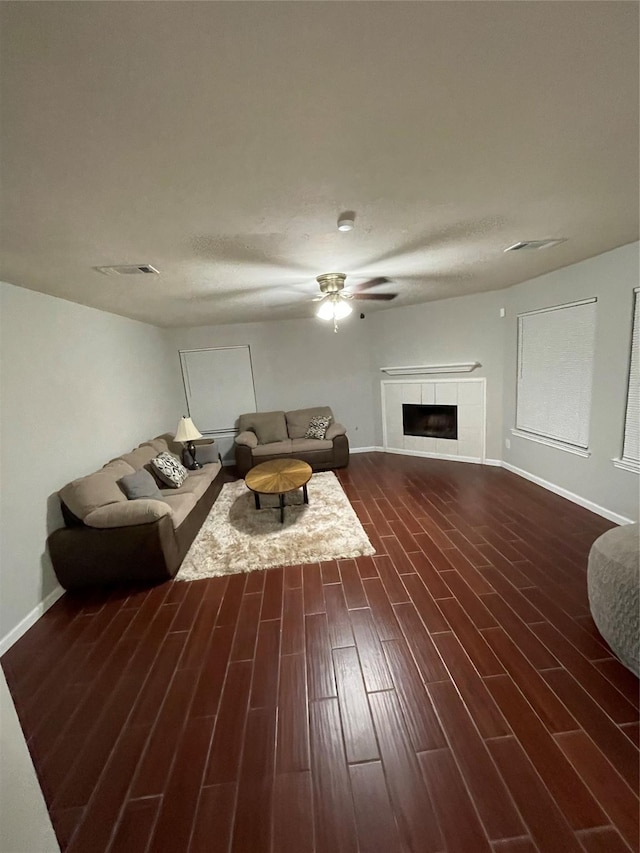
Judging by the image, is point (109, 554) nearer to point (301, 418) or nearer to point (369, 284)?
point (369, 284)

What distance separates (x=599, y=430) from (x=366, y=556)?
8.14ft

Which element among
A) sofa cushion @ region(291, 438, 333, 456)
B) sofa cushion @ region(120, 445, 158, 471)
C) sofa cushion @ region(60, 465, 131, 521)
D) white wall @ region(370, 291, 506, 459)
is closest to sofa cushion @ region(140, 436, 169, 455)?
sofa cushion @ region(120, 445, 158, 471)

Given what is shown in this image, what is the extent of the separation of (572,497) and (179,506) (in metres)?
4.02

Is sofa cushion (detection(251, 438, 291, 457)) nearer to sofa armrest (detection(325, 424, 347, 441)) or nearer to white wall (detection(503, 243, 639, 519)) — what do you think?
sofa armrest (detection(325, 424, 347, 441))

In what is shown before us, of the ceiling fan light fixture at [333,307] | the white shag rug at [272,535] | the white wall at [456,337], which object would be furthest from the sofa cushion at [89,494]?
the white wall at [456,337]

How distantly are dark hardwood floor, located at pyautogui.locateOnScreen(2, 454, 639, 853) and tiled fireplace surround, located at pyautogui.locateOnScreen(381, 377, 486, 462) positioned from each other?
226 centimetres

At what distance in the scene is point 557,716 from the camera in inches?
59.0

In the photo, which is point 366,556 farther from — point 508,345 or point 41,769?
point 508,345

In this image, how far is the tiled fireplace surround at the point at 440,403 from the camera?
472 cm

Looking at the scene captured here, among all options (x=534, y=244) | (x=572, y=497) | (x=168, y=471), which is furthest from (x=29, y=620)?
(x=572, y=497)

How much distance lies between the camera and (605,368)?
296cm

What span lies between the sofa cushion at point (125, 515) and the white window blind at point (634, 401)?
3931mm

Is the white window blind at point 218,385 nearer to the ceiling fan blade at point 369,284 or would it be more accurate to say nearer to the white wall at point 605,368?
the ceiling fan blade at point 369,284

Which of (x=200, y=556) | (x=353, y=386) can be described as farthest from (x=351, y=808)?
(x=353, y=386)
